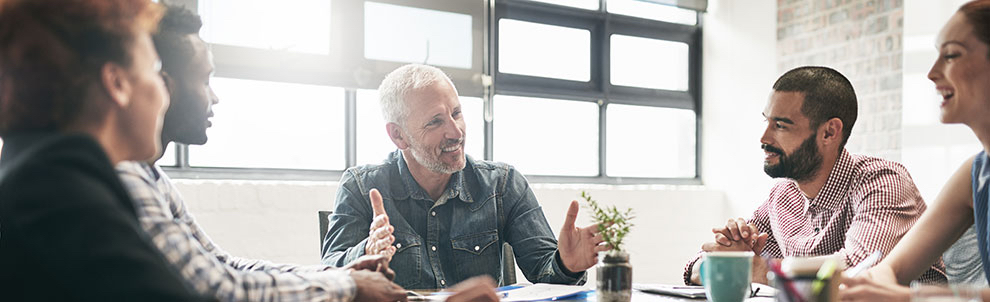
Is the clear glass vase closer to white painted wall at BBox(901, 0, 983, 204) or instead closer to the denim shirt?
the denim shirt

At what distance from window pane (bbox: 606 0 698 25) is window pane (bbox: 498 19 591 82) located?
267mm

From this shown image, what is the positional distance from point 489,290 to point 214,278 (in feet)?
1.58

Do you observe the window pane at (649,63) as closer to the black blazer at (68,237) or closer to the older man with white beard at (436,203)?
the older man with white beard at (436,203)

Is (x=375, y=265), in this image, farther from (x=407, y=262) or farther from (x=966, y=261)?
(x=966, y=261)

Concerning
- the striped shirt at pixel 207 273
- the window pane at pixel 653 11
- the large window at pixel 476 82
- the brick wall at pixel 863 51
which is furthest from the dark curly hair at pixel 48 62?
the window pane at pixel 653 11

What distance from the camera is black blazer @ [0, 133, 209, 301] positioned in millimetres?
717

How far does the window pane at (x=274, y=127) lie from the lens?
3.75 metres

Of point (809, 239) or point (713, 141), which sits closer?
point (809, 239)

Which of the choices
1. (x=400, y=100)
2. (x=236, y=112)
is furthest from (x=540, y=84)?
(x=400, y=100)

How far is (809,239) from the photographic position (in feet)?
7.82

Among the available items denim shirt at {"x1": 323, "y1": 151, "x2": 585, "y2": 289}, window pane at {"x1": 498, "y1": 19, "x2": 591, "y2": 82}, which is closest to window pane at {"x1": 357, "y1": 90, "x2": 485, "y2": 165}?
window pane at {"x1": 498, "y1": 19, "x2": 591, "y2": 82}

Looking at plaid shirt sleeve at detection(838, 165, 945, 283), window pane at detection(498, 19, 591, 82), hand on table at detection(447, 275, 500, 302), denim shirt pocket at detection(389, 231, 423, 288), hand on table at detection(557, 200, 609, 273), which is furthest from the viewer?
window pane at detection(498, 19, 591, 82)

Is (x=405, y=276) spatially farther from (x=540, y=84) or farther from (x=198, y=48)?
(x=540, y=84)

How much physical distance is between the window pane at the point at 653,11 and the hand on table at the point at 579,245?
10.2 ft
